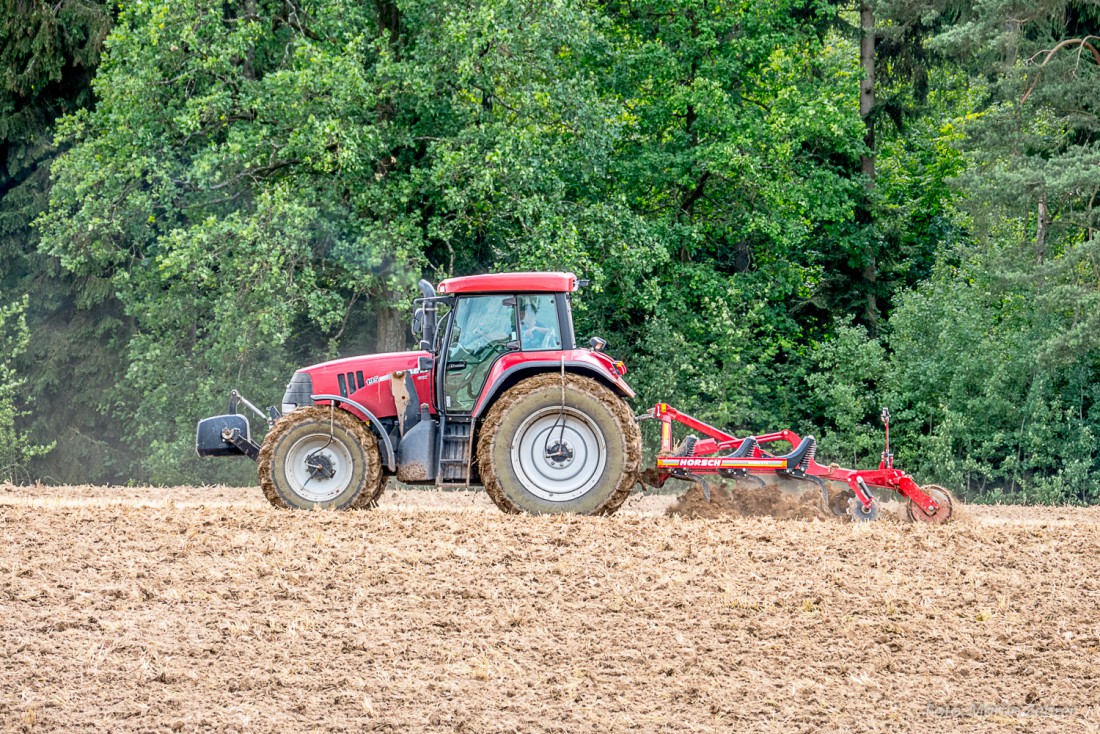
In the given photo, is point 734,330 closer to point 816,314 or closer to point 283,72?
point 816,314

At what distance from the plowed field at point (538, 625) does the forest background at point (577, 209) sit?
9.56m

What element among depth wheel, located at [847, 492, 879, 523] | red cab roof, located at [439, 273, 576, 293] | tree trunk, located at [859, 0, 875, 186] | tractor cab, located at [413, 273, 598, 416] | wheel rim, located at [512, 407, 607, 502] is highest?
tree trunk, located at [859, 0, 875, 186]

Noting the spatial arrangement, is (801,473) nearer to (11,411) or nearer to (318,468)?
(318,468)

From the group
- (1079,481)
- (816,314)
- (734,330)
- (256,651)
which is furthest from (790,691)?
(816,314)

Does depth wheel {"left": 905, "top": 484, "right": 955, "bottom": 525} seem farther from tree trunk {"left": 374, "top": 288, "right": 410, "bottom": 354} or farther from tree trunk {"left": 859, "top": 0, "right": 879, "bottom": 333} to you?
tree trunk {"left": 859, "top": 0, "right": 879, "bottom": 333}

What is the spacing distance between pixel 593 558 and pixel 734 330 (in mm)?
13581

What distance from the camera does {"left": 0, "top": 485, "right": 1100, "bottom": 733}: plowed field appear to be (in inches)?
270

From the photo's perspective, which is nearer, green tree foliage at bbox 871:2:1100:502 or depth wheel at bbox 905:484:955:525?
depth wheel at bbox 905:484:955:525

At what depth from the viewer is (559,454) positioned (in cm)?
1081

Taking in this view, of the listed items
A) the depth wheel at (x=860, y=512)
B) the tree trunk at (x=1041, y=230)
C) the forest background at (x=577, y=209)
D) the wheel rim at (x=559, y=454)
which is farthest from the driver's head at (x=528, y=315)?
the tree trunk at (x=1041, y=230)

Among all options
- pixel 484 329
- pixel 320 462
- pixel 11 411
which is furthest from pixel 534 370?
pixel 11 411

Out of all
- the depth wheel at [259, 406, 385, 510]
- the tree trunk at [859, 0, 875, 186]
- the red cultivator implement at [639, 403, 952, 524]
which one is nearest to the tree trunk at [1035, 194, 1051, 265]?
the tree trunk at [859, 0, 875, 186]

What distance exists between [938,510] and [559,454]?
138 inches

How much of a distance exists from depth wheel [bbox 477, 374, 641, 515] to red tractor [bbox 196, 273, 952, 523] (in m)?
0.01
